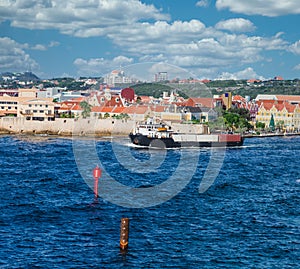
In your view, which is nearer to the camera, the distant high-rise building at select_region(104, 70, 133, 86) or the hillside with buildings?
the hillside with buildings

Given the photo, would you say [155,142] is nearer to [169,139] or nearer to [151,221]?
[169,139]

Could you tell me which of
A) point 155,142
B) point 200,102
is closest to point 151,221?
point 155,142

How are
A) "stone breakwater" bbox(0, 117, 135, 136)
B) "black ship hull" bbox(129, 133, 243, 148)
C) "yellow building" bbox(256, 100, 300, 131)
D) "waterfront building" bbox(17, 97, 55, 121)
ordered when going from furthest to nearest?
"yellow building" bbox(256, 100, 300, 131)
"waterfront building" bbox(17, 97, 55, 121)
"stone breakwater" bbox(0, 117, 135, 136)
"black ship hull" bbox(129, 133, 243, 148)

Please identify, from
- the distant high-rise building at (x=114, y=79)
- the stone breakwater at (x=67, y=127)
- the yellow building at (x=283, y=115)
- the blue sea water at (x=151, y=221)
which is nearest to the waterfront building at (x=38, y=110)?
the stone breakwater at (x=67, y=127)

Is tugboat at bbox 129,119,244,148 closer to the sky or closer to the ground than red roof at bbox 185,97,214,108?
closer to the ground

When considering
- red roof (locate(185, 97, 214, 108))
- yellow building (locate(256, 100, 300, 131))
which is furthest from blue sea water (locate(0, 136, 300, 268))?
yellow building (locate(256, 100, 300, 131))

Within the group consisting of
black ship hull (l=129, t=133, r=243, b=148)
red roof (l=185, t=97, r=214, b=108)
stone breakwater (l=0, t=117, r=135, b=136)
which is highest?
red roof (l=185, t=97, r=214, b=108)

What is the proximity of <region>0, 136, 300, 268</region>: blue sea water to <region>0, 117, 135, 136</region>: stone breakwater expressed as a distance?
26.2m

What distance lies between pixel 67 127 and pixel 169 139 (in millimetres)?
15036

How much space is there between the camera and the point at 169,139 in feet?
152

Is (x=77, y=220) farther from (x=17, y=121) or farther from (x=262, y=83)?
(x=262, y=83)

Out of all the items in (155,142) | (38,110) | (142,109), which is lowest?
(155,142)

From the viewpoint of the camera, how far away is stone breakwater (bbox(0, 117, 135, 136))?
56.3m

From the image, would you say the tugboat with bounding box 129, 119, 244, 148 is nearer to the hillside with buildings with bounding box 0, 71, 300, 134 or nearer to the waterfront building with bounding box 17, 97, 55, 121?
the hillside with buildings with bounding box 0, 71, 300, 134
